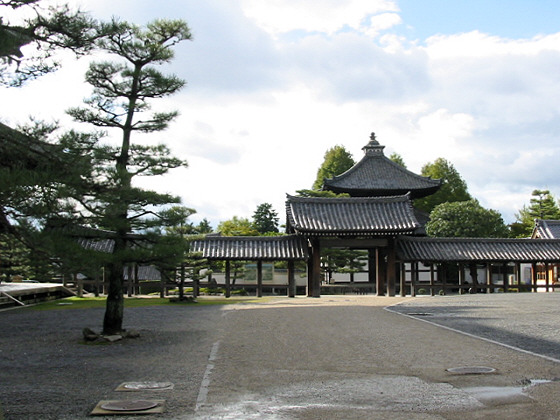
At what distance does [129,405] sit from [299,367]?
314 cm

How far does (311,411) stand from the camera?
20.2 feet

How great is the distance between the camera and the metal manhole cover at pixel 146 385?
740 centimetres

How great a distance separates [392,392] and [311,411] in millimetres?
1326

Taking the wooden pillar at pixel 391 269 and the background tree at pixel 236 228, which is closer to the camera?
the wooden pillar at pixel 391 269

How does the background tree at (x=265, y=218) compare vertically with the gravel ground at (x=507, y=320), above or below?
above

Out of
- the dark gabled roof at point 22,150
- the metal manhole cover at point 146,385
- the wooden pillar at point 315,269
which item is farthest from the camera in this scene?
the wooden pillar at point 315,269

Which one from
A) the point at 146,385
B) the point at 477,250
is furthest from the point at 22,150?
the point at 477,250

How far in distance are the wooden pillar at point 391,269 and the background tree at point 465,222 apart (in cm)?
902

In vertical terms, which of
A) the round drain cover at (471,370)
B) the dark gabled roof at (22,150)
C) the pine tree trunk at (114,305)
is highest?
the dark gabled roof at (22,150)

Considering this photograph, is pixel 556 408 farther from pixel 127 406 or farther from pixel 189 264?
pixel 189 264

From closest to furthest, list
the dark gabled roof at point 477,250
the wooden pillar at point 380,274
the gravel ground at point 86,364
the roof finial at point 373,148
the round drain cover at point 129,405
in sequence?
the round drain cover at point 129,405, the gravel ground at point 86,364, the wooden pillar at point 380,274, the dark gabled roof at point 477,250, the roof finial at point 373,148

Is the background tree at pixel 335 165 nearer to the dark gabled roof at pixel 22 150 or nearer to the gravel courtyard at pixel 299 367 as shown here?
the gravel courtyard at pixel 299 367

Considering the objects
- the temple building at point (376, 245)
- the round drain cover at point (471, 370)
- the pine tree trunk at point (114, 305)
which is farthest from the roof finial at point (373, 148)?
the round drain cover at point (471, 370)

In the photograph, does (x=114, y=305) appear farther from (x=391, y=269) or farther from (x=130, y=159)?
(x=391, y=269)
